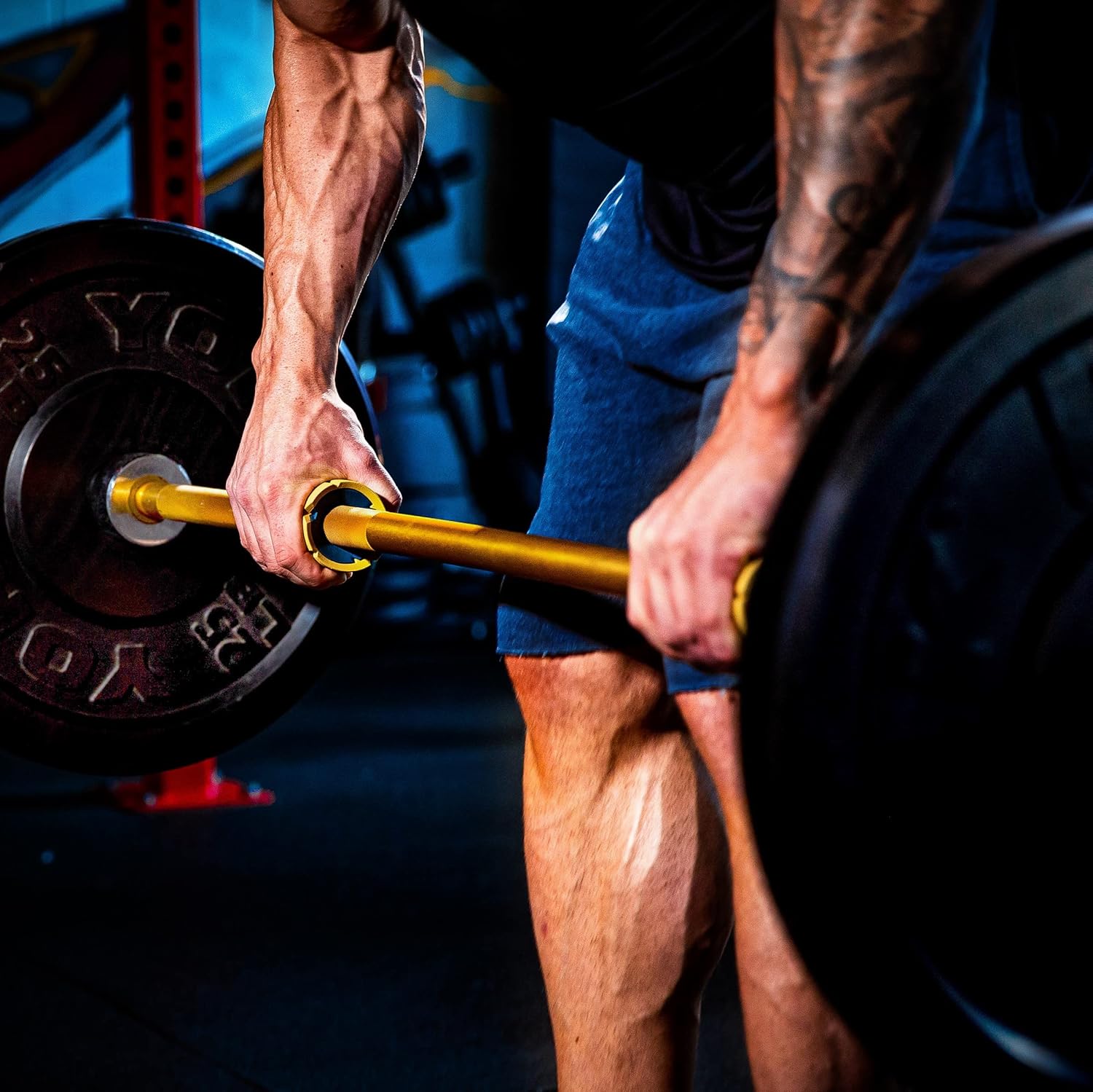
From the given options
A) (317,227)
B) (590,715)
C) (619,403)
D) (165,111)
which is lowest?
(590,715)

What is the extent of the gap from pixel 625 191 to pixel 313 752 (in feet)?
8.09

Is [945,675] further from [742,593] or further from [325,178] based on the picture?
[325,178]

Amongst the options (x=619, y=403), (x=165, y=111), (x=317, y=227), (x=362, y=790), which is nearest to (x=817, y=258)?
(x=619, y=403)

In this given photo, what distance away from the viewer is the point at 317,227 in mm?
1068

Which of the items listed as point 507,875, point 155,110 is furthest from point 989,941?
point 155,110

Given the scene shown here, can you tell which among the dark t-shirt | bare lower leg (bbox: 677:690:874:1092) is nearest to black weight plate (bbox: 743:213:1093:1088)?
bare lower leg (bbox: 677:690:874:1092)

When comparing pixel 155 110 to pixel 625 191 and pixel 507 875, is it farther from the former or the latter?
pixel 625 191

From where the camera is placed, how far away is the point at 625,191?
3.36ft

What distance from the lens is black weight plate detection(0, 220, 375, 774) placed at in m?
1.17

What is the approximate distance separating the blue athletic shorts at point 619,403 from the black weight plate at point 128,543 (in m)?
0.26

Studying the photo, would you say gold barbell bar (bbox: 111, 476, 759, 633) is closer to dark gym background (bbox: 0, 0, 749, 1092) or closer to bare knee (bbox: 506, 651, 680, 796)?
bare knee (bbox: 506, 651, 680, 796)

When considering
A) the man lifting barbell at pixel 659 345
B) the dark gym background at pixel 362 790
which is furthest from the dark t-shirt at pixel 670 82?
the dark gym background at pixel 362 790

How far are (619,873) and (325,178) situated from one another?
23.6 inches

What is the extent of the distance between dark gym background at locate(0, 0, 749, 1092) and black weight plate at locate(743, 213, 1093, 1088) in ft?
3.24
